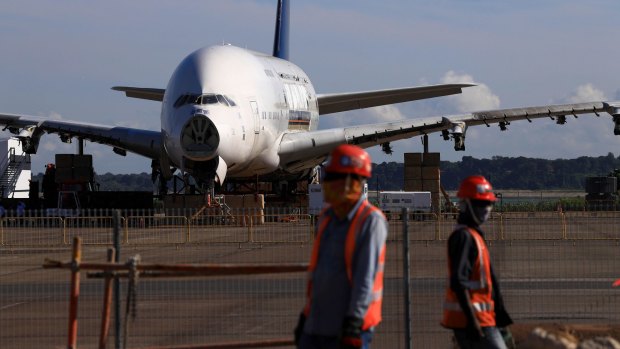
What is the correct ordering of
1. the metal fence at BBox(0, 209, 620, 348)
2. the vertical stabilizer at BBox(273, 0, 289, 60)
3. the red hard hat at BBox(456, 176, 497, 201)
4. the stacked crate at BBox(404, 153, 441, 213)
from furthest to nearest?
1. the vertical stabilizer at BBox(273, 0, 289, 60)
2. the stacked crate at BBox(404, 153, 441, 213)
3. the metal fence at BBox(0, 209, 620, 348)
4. the red hard hat at BBox(456, 176, 497, 201)

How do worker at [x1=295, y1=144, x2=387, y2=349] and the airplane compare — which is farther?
the airplane

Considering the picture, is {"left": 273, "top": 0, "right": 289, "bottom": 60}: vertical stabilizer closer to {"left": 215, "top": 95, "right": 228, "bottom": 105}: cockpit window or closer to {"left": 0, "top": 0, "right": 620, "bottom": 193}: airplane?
{"left": 0, "top": 0, "right": 620, "bottom": 193}: airplane

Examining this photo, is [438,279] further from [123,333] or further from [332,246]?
→ [332,246]

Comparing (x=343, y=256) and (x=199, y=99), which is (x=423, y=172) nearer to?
(x=199, y=99)

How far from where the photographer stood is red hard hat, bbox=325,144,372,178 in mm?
7301

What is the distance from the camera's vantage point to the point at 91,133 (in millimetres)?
43469

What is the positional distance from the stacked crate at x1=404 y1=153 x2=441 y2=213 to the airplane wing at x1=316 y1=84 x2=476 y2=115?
236 centimetres

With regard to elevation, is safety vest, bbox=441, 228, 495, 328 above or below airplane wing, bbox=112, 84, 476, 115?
below

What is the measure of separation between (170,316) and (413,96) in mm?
34403

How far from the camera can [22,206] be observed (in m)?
44.2

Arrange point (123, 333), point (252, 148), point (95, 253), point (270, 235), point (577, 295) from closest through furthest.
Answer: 1. point (123, 333)
2. point (577, 295)
3. point (95, 253)
4. point (270, 235)
5. point (252, 148)

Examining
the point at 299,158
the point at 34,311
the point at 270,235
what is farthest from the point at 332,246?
the point at 299,158

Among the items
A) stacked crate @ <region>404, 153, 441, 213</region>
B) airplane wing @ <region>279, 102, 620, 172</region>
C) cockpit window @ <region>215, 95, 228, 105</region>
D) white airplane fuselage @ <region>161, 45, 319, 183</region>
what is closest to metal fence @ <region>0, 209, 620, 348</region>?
white airplane fuselage @ <region>161, 45, 319, 183</region>

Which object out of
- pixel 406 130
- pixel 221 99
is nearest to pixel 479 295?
pixel 221 99
